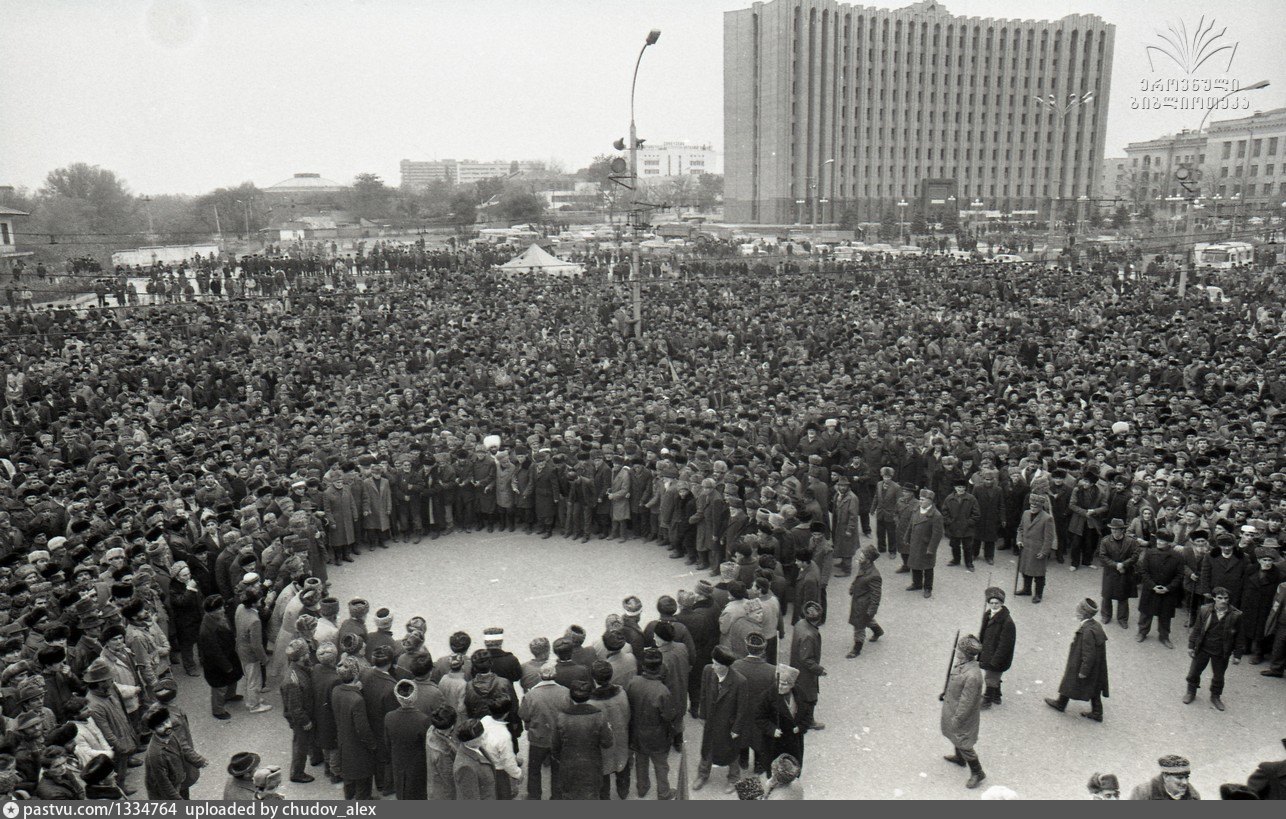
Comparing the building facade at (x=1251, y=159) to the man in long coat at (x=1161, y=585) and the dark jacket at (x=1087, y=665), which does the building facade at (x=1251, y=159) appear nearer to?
the man in long coat at (x=1161, y=585)

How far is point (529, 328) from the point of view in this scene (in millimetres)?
23719

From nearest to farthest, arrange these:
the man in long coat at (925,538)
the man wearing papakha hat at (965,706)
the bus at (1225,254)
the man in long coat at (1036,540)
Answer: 1. the man wearing papakha hat at (965,706)
2. the man in long coat at (1036,540)
3. the man in long coat at (925,538)
4. the bus at (1225,254)

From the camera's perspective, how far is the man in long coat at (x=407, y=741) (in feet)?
19.5

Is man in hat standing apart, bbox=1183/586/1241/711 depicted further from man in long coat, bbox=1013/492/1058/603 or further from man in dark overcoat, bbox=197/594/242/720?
man in dark overcoat, bbox=197/594/242/720

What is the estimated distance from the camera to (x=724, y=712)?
6426 mm

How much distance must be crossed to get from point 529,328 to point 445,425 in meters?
9.30

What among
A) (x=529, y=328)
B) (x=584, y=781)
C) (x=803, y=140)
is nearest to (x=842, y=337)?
(x=529, y=328)

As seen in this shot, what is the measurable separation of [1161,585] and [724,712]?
5.26 metres

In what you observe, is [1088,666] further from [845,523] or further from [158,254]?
[158,254]

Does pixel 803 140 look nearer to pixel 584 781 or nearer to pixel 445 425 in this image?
pixel 445 425

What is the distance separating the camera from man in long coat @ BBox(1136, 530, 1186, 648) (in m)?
8.77

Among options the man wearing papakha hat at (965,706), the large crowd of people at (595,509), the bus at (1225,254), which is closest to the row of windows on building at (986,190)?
the bus at (1225,254)

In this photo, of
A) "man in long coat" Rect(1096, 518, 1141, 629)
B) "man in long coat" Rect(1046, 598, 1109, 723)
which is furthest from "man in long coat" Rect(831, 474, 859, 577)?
"man in long coat" Rect(1046, 598, 1109, 723)

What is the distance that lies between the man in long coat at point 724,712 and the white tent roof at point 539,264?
2990 cm
